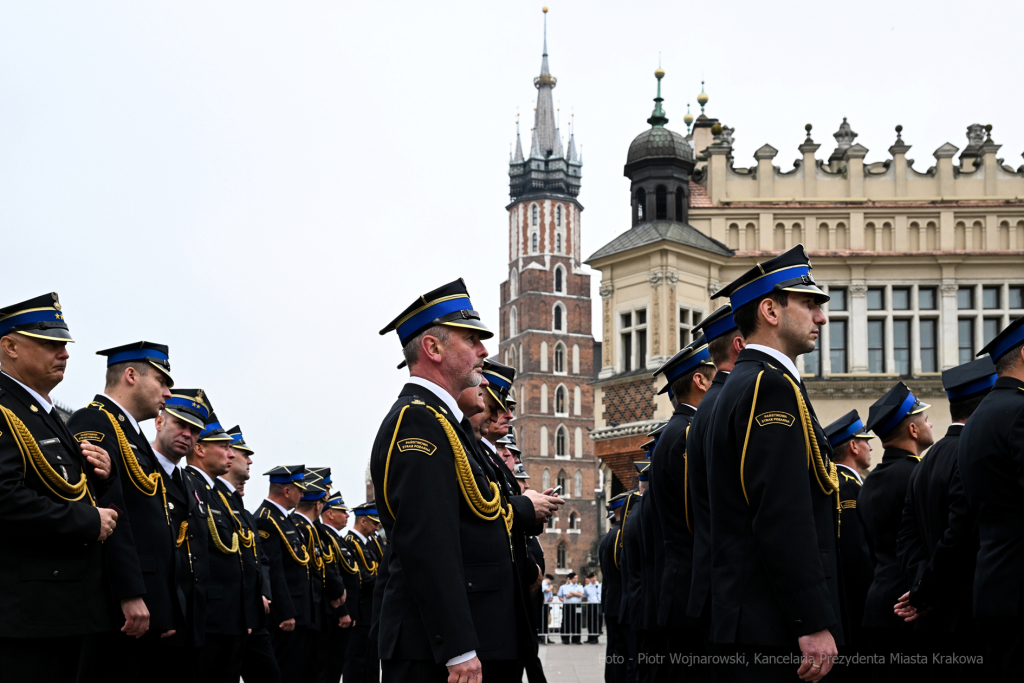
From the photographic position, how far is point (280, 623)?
36.0 ft

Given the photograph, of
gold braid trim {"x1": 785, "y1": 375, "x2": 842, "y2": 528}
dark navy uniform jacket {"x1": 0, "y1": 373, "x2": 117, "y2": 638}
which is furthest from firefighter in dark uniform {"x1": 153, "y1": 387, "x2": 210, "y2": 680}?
gold braid trim {"x1": 785, "y1": 375, "x2": 842, "y2": 528}

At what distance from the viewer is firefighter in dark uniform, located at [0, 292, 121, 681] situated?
5.11 meters

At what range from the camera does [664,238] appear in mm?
30328

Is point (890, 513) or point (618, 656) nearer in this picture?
point (890, 513)

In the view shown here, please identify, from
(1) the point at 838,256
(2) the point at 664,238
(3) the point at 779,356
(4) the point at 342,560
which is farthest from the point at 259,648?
(1) the point at 838,256

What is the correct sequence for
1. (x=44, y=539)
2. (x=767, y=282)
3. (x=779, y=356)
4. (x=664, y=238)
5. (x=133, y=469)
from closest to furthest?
(x=779, y=356) < (x=767, y=282) < (x=44, y=539) < (x=133, y=469) < (x=664, y=238)

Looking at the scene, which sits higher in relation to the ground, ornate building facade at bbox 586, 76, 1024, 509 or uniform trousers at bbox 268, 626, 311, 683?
ornate building facade at bbox 586, 76, 1024, 509

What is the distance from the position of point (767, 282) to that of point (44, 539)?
3.48m

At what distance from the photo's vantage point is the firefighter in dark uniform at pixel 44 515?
201 inches

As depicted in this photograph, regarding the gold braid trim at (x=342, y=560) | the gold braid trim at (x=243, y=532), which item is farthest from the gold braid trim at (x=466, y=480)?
the gold braid trim at (x=342, y=560)

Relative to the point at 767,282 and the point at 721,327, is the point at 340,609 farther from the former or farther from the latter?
the point at 767,282

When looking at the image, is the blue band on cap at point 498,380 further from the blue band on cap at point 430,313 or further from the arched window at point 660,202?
the arched window at point 660,202

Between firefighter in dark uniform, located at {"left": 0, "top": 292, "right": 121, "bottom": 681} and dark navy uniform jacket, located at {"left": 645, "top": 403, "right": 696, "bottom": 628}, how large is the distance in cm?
288

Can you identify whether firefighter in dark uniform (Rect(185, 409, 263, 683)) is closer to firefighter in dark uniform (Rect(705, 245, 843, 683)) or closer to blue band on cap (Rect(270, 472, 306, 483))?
blue band on cap (Rect(270, 472, 306, 483))
